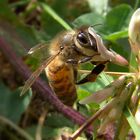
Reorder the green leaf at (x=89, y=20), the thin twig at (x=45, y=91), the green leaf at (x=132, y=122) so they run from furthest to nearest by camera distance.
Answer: the green leaf at (x=89, y=20) → the thin twig at (x=45, y=91) → the green leaf at (x=132, y=122)

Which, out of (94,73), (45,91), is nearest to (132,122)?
(94,73)

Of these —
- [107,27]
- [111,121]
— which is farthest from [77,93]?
[107,27]

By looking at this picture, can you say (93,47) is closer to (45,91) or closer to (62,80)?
(62,80)

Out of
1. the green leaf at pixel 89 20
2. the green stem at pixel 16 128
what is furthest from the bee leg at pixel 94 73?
the green stem at pixel 16 128

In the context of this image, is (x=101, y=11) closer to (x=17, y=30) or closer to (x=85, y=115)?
(x=17, y=30)

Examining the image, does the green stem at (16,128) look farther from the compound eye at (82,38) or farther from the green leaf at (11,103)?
the compound eye at (82,38)

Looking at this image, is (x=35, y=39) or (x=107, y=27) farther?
(x=35, y=39)
